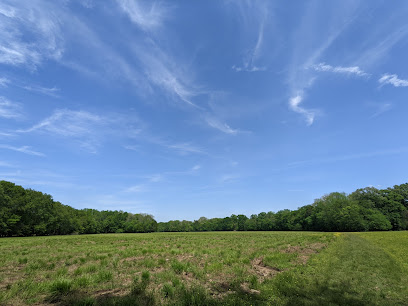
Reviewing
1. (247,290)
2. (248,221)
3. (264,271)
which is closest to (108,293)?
(247,290)

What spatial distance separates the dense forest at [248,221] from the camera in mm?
71062

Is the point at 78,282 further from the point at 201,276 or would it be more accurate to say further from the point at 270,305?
the point at 270,305

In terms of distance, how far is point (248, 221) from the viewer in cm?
16488

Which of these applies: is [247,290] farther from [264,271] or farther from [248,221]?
[248,221]

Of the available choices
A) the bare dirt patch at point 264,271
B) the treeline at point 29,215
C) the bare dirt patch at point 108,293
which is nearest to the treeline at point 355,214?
the bare dirt patch at point 264,271

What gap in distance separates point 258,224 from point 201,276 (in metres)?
160

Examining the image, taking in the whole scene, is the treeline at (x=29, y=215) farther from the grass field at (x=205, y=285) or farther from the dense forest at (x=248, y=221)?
the grass field at (x=205, y=285)

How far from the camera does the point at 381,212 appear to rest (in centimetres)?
10006

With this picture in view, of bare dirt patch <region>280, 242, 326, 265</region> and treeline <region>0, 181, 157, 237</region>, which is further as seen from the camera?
treeline <region>0, 181, 157, 237</region>

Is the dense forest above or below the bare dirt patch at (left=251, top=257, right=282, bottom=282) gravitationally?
above

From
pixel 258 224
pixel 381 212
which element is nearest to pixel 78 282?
pixel 381 212

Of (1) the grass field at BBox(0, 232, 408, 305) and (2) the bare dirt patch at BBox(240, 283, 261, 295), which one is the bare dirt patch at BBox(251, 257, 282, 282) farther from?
(2) the bare dirt patch at BBox(240, 283, 261, 295)

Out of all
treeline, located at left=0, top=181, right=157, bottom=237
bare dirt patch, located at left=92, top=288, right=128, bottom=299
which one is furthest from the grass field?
treeline, located at left=0, top=181, right=157, bottom=237

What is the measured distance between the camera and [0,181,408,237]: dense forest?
233 ft
